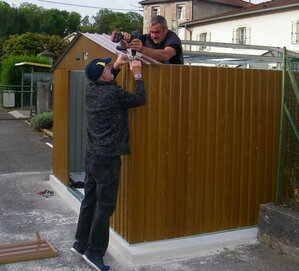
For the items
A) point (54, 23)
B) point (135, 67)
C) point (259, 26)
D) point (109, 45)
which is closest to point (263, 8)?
point (259, 26)

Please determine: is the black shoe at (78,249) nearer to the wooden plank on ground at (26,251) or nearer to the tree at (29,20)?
the wooden plank on ground at (26,251)

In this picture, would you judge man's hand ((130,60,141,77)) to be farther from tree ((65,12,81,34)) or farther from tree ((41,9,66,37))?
tree ((65,12,81,34))

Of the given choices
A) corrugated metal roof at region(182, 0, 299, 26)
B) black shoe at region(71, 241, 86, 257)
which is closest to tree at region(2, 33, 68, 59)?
corrugated metal roof at region(182, 0, 299, 26)

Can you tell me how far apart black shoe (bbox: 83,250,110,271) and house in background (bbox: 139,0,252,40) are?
4052cm

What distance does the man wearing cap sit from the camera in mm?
4059

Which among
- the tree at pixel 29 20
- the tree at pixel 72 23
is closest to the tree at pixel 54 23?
the tree at pixel 29 20

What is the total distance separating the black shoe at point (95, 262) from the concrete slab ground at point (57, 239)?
0.28 ft

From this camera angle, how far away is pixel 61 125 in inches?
272

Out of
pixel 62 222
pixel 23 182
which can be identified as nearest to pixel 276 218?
pixel 62 222

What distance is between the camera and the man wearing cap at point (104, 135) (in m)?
4.06

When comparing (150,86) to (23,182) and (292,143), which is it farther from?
(23,182)

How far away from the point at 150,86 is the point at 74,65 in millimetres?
2487

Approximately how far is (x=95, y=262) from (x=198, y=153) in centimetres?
151

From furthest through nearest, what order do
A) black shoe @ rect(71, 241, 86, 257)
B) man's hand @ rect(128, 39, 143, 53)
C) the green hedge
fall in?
1. the green hedge
2. black shoe @ rect(71, 241, 86, 257)
3. man's hand @ rect(128, 39, 143, 53)
